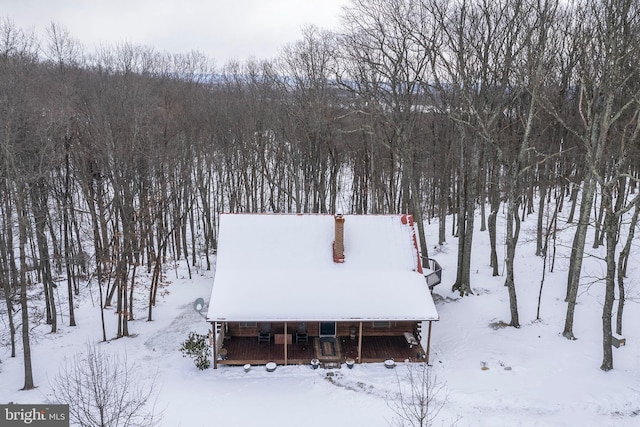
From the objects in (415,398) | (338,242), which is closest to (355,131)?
(338,242)

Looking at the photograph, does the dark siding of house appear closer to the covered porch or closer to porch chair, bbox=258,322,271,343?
the covered porch

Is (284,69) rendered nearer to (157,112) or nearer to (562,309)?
(157,112)

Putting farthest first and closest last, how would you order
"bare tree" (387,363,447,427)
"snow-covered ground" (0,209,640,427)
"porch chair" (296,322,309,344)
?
"porch chair" (296,322,309,344), "snow-covered ground" (0,209,640,427), "bare tree" (387,363,447,427)

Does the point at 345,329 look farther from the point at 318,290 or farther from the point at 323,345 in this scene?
the point at 318,290

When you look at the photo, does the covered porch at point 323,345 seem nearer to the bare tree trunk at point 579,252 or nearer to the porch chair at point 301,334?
the porch chair at point 301,334

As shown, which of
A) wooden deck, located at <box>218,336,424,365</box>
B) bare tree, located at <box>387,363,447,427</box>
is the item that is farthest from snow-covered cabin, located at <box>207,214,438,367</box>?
bare tree, located at <box>387,363,447,427</box>

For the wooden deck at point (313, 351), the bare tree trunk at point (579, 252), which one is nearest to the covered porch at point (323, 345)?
the wooden deck at point (313, 351)
